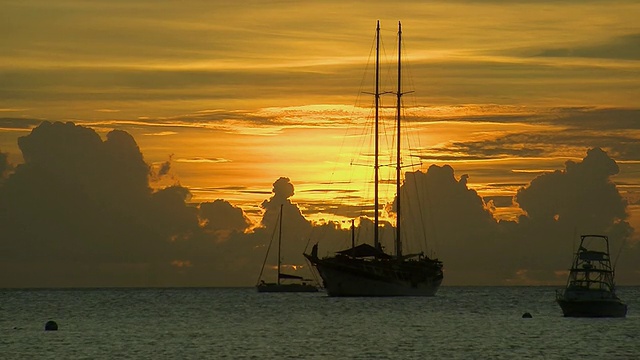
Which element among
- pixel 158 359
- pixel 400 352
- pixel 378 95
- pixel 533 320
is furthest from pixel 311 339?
pixel 378 95

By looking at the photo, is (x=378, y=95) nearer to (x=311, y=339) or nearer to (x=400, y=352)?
(x=311, y=339)

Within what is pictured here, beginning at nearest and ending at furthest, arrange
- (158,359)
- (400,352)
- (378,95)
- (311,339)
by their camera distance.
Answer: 1. (158,359)
2. (400,352)
3. (311,339)
4. (378,95)

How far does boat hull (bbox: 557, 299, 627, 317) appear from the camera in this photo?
435 ft

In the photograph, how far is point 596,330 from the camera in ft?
424

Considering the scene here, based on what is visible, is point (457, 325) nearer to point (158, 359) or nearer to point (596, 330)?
point (596, 330)

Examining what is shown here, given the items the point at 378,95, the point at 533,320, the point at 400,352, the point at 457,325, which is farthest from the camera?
the point at 378,95

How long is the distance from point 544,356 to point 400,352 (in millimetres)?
12299

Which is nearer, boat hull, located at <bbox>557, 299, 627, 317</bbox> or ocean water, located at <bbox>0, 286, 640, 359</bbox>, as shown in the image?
ocean water, located at <bbox>0, 286, 640, 359</bbox>

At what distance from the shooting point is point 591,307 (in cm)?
13300

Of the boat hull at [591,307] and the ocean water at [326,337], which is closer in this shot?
the ocean water at [326,337]

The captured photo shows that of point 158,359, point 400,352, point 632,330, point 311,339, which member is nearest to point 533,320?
point 632,330

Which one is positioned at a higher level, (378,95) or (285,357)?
(378,95)

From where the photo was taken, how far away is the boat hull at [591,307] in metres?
133

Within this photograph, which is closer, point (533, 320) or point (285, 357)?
point (285, 357)
